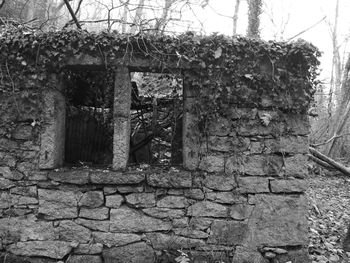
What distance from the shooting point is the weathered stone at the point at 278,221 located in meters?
3.17

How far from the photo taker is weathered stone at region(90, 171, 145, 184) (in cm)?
309

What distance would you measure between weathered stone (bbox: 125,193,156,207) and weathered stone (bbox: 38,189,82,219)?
0.53 m

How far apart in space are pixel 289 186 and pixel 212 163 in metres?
0.85

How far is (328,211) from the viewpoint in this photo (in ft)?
17.1

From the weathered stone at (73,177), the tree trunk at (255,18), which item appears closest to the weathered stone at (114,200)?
the weathered stone at (73,177)

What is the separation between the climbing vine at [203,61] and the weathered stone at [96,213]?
1.36 m

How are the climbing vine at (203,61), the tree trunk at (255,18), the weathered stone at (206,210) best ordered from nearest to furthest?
the climbing vine at (203,61) → the weathered stone at (206,210) → the tree trunk at (255,18)

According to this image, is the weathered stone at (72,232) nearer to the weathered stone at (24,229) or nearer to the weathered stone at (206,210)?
the weathered stone at (24,229)

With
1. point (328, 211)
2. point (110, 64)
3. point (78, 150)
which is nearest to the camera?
point (110, 64)

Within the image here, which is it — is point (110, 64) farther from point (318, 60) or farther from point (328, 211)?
point (328, 211)

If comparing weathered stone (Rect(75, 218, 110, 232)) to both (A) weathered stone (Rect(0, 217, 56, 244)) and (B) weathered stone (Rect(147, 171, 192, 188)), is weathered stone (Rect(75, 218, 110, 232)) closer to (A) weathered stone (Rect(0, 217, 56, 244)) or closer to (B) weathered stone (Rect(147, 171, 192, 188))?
(A) weathered stone (Rect(0, 217, 56, 244))

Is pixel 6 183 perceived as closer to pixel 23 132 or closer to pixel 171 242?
pixel 23 132

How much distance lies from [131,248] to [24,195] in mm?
1242

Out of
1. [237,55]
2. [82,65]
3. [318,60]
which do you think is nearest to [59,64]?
[82,65]
